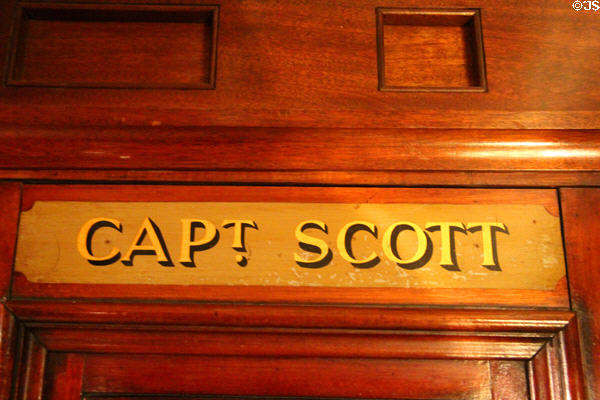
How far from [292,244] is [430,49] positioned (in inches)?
21.6

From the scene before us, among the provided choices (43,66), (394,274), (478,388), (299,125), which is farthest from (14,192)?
(478,388)

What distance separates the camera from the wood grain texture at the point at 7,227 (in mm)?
1220

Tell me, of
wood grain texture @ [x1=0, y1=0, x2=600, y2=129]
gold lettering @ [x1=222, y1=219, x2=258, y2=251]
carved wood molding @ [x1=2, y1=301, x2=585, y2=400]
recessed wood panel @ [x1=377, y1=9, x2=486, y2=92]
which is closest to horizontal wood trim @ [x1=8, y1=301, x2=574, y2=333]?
carved wood molding @ [x1=2, y1=301, x2=585, y2=400]

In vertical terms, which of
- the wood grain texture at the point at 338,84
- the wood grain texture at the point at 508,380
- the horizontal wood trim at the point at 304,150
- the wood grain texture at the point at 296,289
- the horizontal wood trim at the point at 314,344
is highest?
the wood grain texture at the point at 338,84

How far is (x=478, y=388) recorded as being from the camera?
119 cm

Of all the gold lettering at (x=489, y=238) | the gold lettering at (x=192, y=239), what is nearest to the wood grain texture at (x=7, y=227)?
the gold lettering at (x=192, y=239)

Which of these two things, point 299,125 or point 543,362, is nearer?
point 543,362

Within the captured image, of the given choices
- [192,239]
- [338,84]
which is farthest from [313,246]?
[338,84]

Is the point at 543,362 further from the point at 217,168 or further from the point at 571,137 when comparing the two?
the point at 217,168

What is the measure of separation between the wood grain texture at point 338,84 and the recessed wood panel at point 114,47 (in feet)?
0.10

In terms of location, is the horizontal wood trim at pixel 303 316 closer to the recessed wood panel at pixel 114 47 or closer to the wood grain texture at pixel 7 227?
the wood grain texture at pixel 7 227

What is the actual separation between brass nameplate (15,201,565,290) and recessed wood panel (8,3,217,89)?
0.28 meters

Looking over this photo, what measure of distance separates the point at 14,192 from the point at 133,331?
15.6 inches

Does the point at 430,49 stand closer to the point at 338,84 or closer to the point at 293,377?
the point at 338,84
